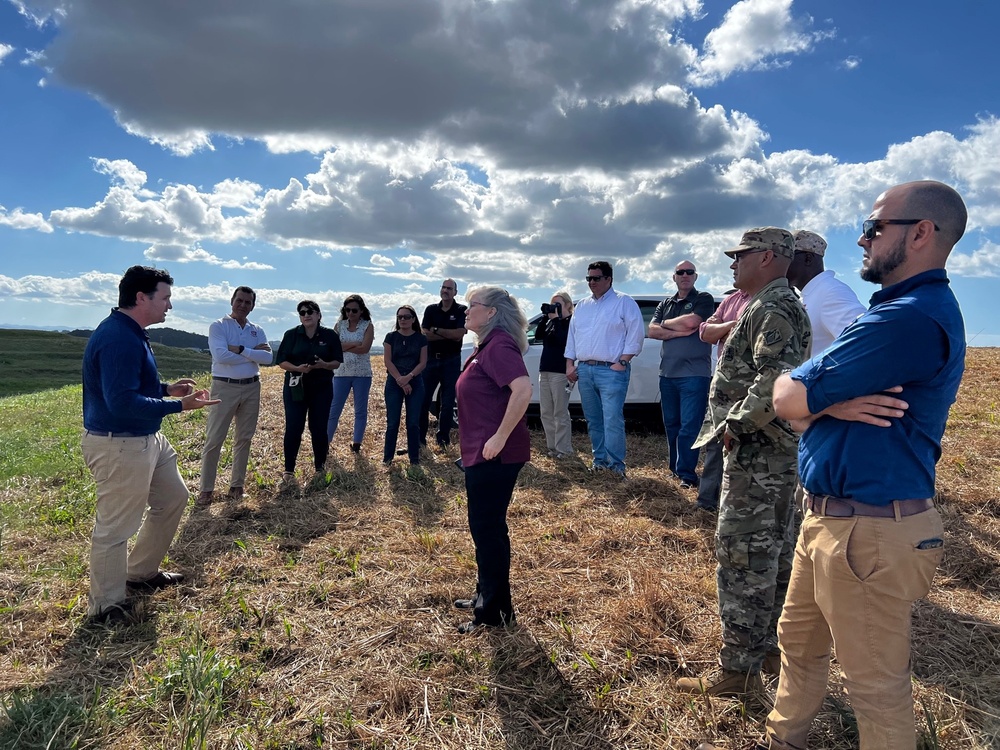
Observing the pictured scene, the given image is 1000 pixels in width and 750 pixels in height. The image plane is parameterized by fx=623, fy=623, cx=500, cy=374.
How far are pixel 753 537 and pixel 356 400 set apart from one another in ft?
18.7

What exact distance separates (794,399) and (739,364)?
1024 mm


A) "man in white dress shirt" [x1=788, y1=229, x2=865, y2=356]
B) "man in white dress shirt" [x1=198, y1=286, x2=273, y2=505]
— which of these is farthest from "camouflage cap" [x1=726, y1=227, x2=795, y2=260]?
"man in white dress shirt" [x1=198, y1=286, x2=273, y2=505]

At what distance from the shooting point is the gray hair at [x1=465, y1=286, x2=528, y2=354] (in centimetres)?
342

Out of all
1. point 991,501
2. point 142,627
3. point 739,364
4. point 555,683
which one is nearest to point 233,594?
point 142,627

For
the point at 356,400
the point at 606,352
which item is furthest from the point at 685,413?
the point at 356,400

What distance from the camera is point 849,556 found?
6.25ft

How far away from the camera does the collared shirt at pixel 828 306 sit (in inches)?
141

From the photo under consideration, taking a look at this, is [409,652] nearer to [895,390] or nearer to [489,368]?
[489,368]

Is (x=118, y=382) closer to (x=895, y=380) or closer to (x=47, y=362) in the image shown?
(x=895, y=380)

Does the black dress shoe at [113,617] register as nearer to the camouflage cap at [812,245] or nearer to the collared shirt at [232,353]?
the collared shirt at [232,353]

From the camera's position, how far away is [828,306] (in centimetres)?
361

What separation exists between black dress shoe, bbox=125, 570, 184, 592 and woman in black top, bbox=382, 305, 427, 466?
3046 millimetres

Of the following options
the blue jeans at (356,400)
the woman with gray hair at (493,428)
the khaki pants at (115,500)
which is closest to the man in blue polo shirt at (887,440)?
the woman with gray hair at (493,428)

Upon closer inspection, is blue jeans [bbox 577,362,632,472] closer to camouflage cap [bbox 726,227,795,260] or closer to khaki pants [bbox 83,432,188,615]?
camouflage cap [bbox 726,227,795,260]
